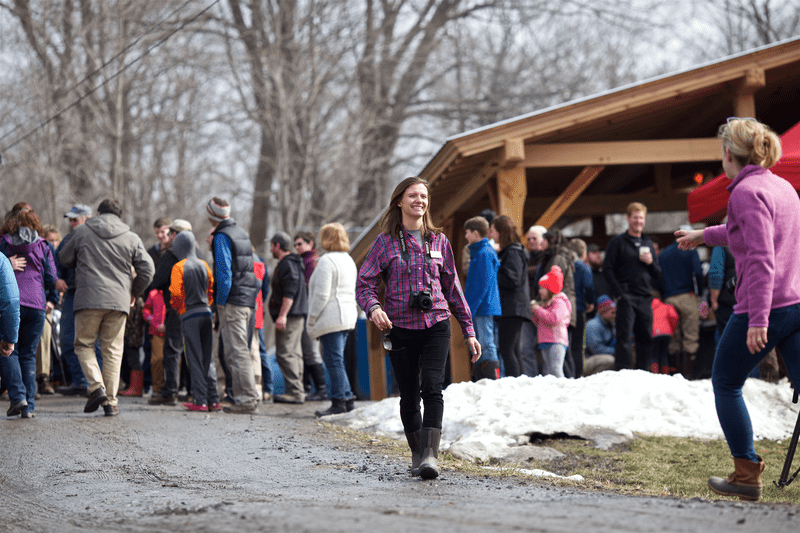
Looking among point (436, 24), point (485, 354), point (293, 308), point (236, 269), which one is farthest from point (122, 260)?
point (436, 24)

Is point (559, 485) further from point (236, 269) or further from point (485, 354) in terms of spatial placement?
point (236, 269)

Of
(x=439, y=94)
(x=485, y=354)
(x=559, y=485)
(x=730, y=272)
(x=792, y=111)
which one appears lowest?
(x=559, y=485)

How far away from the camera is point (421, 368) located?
5.14m

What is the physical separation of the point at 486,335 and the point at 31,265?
4548 mm

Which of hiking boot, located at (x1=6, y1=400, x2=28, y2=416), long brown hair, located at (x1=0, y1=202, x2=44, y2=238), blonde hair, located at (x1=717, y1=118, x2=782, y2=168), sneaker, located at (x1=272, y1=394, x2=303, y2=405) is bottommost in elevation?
sneaker, located at (x1=272, y1=394, x2=303, y2=405)

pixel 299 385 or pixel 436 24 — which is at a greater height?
pixel 436 24

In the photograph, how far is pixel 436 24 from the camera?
82.4ft

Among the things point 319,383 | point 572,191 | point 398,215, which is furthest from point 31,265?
point 572,191

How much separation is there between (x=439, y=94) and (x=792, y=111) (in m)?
13.8

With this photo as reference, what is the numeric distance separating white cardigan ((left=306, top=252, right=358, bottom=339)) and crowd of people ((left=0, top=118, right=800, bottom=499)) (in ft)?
0.05

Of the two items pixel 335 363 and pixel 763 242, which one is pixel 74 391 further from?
pixel 763 242

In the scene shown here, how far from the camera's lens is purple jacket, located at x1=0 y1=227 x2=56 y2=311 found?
8219 millimetres

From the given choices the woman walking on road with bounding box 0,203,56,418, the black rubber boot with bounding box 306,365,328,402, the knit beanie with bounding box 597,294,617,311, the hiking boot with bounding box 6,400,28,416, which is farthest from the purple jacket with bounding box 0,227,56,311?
the knit beanie with bounding box 597,294,617,311

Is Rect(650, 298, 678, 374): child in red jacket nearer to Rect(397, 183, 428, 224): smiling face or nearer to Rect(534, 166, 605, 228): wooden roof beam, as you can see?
Rect(534, 166, 605, 228): wooden roof beam
